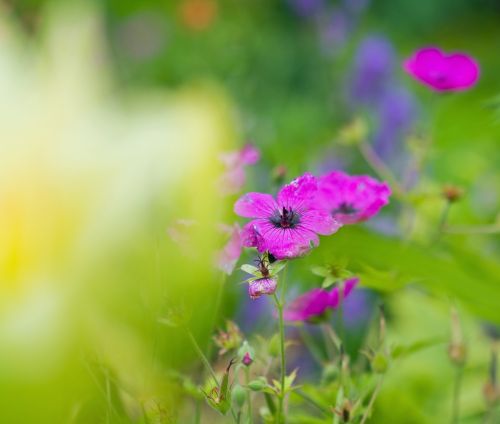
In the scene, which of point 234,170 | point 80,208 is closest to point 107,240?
point 80,208

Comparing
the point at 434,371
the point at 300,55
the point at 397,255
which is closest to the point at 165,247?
the point at 397,255

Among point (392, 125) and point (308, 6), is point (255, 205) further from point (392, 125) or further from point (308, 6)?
point (308, 6)

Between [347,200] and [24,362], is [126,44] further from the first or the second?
[24,362]

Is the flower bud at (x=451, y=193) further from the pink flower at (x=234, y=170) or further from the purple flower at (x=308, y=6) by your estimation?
the purple flower at (x=308, y=6)

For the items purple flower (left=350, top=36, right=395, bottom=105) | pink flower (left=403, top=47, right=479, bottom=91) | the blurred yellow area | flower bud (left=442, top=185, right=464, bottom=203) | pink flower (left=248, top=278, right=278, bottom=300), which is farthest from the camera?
purple flower (left=350, top=36, right=395, bottom=105)

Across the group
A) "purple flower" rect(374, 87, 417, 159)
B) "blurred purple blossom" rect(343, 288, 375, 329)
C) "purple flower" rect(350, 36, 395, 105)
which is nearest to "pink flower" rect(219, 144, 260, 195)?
"blurred purple blossom" rect(343, 288, 375, 329)

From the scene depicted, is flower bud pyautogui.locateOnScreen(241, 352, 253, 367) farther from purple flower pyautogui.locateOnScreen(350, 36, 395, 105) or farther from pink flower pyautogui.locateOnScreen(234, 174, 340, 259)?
purple flower pyautogui.locateOnScreen(350, 36, 395, 105)
